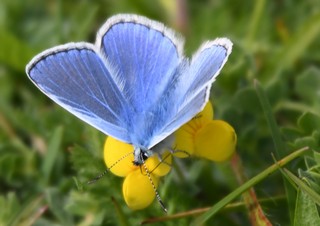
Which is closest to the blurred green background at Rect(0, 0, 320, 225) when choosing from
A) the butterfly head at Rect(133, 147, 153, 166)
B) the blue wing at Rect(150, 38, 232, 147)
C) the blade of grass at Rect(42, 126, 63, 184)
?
the blade of grass at Rect(42, 126, 63, 184)

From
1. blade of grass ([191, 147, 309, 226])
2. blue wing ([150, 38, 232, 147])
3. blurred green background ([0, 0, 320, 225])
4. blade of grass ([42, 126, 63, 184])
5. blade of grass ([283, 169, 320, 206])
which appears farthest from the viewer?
blade of grass ([42, 126, 63, 184])

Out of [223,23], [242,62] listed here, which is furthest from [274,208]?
[223,23]

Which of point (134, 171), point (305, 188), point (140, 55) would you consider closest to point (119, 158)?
point (134, 171)

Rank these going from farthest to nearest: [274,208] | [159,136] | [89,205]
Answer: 1. [89,205]
2. [274,208]
3. [159,136]

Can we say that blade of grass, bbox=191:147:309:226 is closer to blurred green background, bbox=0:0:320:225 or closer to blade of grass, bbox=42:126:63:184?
blurred green background, bbox=0:0:320:225

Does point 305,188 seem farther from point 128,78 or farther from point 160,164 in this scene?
point 128,78

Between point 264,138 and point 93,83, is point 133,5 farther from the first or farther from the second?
point 93,83
